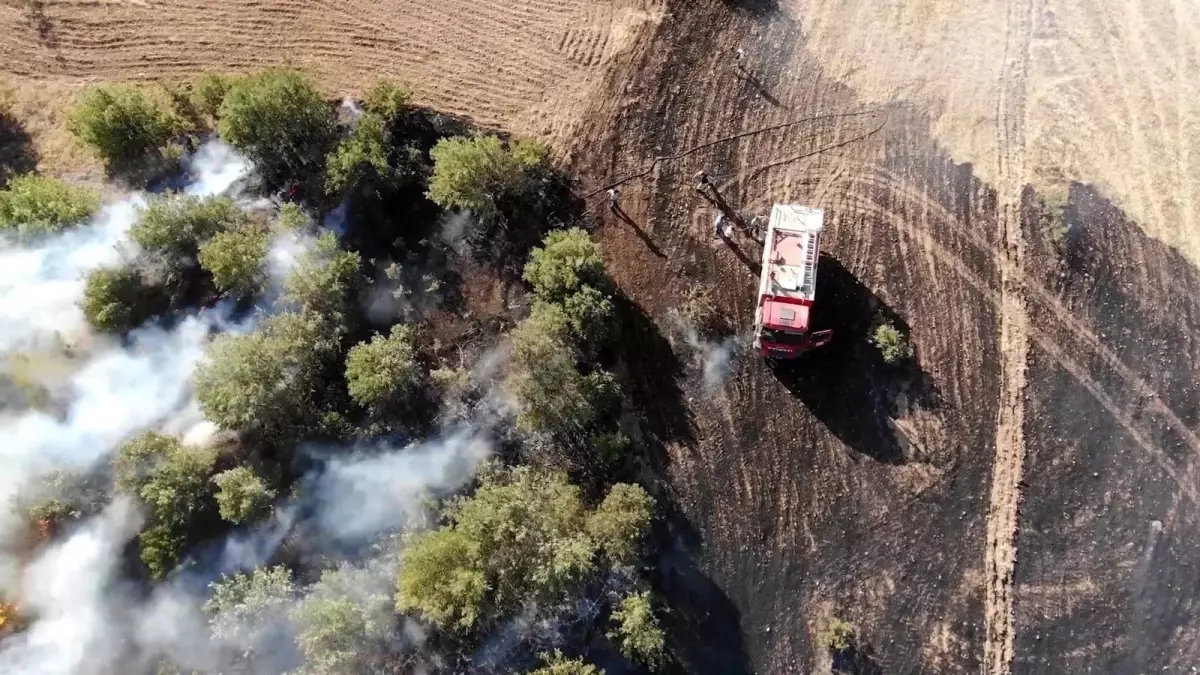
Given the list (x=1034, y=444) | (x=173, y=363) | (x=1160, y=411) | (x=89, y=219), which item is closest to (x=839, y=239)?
(x=1034, y=444)

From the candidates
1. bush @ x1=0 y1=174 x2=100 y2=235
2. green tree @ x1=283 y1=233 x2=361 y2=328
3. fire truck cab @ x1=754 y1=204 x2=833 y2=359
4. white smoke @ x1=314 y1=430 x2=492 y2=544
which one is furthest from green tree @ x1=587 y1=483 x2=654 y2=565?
bush @ x1=0 y1=174 x2=100 y2=235

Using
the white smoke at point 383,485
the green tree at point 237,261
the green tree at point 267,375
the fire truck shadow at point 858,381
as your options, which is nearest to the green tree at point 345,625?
the white smoke at point 383,485

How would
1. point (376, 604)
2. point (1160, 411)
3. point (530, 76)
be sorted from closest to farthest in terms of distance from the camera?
point (376, 604)
point (1160, 411)
point (530, 76)

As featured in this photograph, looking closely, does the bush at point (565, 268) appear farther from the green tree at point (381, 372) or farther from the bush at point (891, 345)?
the bush at point (891, 345)

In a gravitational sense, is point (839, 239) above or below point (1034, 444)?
above

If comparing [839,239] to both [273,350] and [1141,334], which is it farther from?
[273,350]

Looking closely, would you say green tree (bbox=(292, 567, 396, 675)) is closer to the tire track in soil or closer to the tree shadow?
the tree shadow

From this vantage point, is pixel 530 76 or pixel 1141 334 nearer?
pixel 1141 334

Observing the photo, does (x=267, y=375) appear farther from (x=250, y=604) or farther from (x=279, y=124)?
(x=279, y=124)
